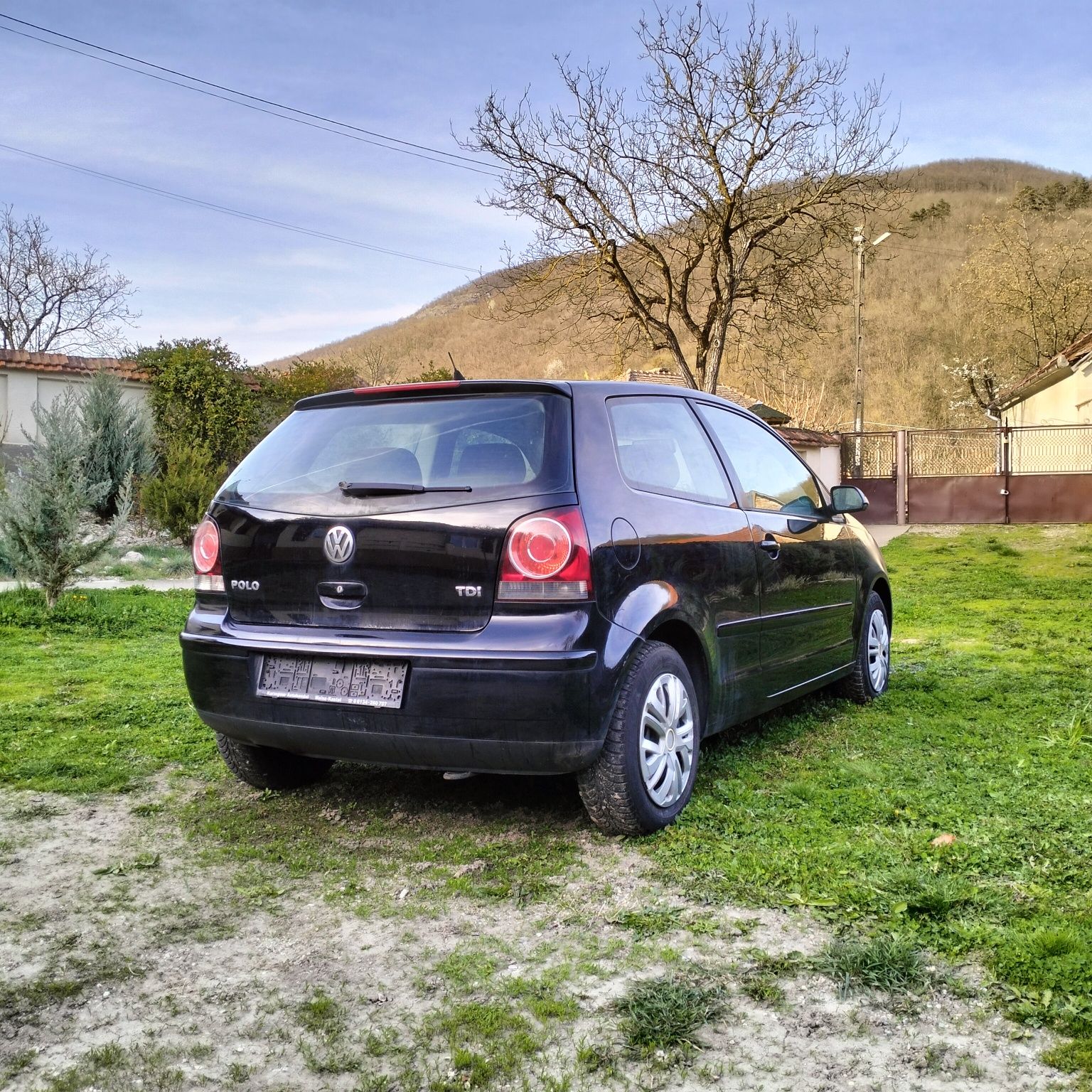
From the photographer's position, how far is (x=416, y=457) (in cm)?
373

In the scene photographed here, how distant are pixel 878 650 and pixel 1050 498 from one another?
2027 centimetres

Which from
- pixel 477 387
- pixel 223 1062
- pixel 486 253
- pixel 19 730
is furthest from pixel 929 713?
pixel 486 253

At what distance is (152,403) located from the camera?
21.4m

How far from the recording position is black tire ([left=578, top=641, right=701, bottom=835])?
11.5 ft

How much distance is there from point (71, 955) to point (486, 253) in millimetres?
24596

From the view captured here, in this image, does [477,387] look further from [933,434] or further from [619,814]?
[933,434]

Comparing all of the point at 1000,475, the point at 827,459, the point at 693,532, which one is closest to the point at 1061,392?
the point at 827,459

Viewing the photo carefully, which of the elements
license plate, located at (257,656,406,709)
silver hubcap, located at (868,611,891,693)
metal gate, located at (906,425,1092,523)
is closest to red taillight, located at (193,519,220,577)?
license plate, located at (257,656,406,709)

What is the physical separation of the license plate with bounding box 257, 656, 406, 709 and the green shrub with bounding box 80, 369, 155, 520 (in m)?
14.9

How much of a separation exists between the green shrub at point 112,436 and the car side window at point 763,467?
14.3 meters

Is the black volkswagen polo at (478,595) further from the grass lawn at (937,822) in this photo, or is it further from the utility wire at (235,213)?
the utility wire at (235,213)

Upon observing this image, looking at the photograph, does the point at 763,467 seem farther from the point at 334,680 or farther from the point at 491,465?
the point at 334,680

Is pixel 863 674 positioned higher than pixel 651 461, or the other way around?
pixel 651 461

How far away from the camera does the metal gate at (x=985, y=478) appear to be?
24.1 m
